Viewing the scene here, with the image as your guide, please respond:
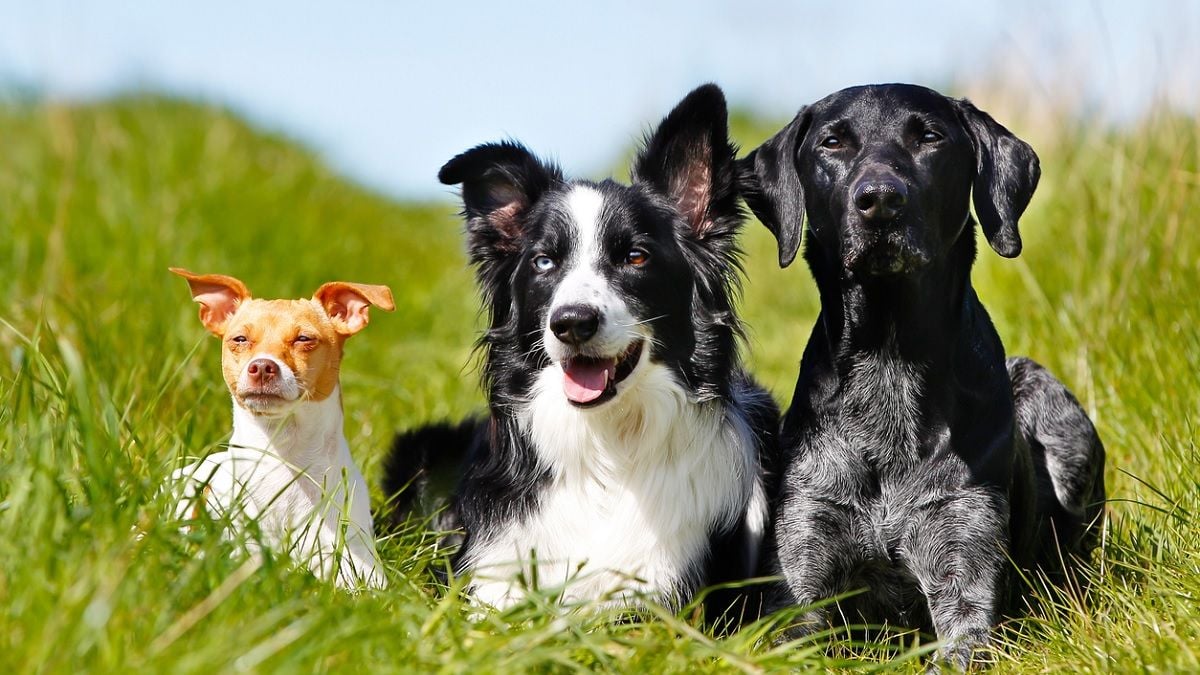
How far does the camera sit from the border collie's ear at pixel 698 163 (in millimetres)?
3807

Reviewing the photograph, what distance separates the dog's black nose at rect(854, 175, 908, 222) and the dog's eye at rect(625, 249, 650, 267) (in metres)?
0.73

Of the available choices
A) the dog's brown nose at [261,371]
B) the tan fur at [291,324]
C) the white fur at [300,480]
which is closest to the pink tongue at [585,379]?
the tan fur at [291,324]

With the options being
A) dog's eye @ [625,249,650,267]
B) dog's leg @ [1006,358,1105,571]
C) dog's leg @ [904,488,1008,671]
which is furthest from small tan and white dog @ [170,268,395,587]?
dog's leg @ [1006,358,1105,571]

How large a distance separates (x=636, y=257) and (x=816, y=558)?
1063 mm

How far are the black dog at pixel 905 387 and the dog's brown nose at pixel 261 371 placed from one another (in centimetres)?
154

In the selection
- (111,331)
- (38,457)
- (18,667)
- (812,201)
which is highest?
(812,201)

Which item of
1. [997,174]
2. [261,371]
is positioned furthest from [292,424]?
[997,174]

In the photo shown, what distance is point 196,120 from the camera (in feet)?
36.2

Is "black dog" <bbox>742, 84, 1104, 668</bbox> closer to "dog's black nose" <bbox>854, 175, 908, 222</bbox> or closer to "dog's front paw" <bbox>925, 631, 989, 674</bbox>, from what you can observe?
"dog's front paw" <bbox>925, 631, 989, 674</bbox>

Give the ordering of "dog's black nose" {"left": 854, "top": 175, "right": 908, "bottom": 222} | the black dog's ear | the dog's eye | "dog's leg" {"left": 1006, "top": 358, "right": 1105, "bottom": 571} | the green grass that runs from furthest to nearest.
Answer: "dog's leg" {"left": 1006, "top": 358, "right": 1105, "bottom": 571} → the dog's eye → the black dog's ear → "dog's black nose" {"left": 854, "top": 175, "right": 908, "bottom": 222} → the green grass

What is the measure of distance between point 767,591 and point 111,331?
3.46 meters

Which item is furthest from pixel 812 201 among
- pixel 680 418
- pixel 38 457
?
pixel 38 457

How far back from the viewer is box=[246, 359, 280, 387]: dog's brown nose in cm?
334

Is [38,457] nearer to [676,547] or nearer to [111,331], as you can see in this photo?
[676,547]
